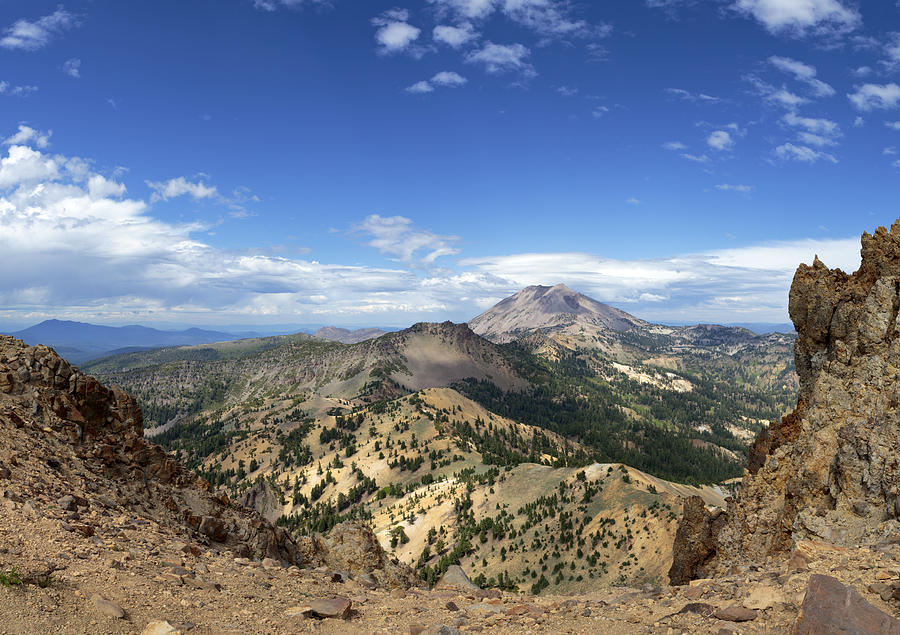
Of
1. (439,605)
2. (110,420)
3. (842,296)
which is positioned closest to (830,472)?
(842,296)

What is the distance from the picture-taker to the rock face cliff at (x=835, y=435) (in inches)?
612

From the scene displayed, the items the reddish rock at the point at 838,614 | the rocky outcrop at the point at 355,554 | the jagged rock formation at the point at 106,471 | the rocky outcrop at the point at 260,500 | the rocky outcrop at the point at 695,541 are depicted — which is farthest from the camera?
the rocky outcrop at the point at 260,500

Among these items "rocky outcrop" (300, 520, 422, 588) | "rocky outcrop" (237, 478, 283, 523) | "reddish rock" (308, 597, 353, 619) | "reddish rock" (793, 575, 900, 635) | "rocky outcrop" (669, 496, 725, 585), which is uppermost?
"reddish rock" (793, 575, 900, 635)

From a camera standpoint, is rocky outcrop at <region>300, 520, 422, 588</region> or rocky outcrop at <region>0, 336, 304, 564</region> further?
rocky outcrop at <region>300, 520, 422, 588</region>

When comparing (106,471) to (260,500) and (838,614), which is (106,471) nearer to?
(838,614)

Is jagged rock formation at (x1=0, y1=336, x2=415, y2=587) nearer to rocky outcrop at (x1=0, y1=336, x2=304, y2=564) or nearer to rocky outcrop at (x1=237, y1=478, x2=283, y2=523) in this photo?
rocky outcrop at (x1=0, y1=336, x2=304, y2=564)

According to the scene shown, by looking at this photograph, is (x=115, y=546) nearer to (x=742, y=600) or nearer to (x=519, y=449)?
(x=742, y=600)

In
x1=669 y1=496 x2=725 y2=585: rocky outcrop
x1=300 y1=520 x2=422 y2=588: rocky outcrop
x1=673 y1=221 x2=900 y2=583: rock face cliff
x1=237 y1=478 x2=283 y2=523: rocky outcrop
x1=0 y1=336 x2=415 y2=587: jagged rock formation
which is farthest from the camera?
x1=237 y1=478 x2=283 y2=523: rocky outcrop

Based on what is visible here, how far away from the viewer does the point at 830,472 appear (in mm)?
17688

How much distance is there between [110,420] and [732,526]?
106ft

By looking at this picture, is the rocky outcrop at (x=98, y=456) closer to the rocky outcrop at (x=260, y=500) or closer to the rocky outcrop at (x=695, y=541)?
the rocky outcrop at (x=695, y=541)

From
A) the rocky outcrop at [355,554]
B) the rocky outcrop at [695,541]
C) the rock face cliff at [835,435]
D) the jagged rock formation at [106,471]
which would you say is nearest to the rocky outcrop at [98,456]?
the jagged rock formation at [106,471]

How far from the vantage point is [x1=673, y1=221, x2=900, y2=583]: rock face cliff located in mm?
15547

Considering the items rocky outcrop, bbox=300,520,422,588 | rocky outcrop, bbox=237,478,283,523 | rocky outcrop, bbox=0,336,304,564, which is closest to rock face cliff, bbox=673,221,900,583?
rocky outcrop, bbox=300,520,422,588
